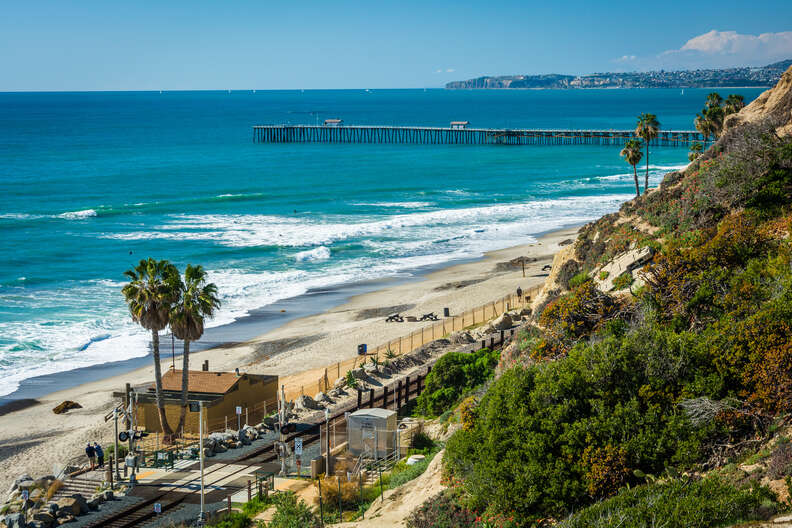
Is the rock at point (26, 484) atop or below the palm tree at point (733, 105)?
below

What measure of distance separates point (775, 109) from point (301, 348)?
25177mm

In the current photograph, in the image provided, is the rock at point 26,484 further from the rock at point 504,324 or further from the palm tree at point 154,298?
the rock at point 504,324

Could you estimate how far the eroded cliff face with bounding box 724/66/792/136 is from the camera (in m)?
27.9

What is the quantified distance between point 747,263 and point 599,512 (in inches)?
374

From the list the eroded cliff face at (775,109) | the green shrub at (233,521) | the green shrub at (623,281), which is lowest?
the green shrub at (233,521)

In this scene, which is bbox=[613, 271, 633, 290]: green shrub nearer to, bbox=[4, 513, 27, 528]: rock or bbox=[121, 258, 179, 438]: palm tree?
bbox=[121, 258, 179, 438]: palm tree

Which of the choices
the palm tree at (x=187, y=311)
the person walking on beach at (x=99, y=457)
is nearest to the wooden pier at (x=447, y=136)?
the palm tree at (x=187, y=311)

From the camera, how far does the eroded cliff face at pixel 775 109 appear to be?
27938 mm

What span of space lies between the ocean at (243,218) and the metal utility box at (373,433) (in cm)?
2149

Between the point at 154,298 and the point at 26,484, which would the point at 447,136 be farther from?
the point at 26,484

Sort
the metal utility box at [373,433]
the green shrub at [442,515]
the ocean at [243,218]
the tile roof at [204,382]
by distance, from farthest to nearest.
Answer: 1. the ocean at [243,218]
2. the tile roof at [204,382]
3. the metal utility box at [373,433]
4. the green shrub at [442,515]

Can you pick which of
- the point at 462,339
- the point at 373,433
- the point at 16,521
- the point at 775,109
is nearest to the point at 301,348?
the point at 462,339

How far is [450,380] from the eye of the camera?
29.3 meters

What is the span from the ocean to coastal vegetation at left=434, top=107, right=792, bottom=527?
2974 centimetres
